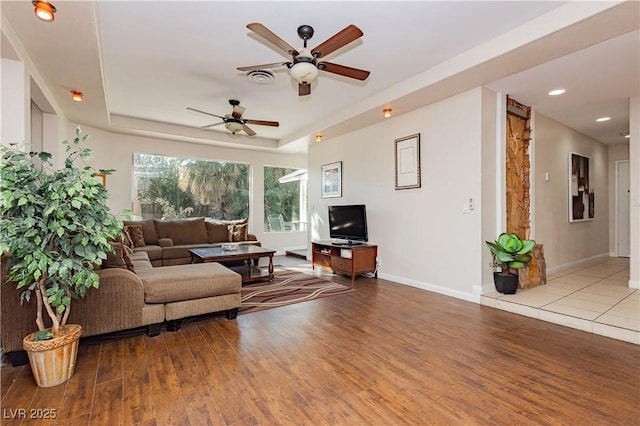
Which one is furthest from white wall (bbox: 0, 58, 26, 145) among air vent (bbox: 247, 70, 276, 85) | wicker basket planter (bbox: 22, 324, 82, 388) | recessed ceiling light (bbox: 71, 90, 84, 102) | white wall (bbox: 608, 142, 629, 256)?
white wall (bbox: 608, 142, 629, 256)

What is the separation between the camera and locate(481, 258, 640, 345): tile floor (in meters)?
2.73

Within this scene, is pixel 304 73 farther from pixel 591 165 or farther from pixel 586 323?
pixel 591 165

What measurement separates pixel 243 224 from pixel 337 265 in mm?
2550

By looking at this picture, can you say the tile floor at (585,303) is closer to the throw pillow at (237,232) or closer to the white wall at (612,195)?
the white wall at (612,195)

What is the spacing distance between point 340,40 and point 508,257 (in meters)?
2.98

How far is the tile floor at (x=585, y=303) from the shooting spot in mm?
2734

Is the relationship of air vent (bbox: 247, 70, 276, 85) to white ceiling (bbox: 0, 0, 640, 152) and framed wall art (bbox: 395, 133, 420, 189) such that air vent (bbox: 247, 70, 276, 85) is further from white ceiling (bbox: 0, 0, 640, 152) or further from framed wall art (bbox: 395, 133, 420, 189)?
framed wall art (bbox: 395, 133, 420, 189)

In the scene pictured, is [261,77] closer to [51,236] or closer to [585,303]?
[51,236]

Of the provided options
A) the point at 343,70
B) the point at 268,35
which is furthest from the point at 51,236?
the point at 343,70

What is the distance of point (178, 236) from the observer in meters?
6.05

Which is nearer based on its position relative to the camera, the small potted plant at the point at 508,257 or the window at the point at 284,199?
the small potted plant at the point at 508,257

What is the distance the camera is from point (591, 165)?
5.91 m

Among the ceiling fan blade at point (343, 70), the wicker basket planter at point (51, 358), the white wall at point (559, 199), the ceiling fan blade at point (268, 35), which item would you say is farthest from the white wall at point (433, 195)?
the wicker basket planter at point (51, 358)

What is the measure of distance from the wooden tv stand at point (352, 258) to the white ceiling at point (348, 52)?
2124 millimetres
